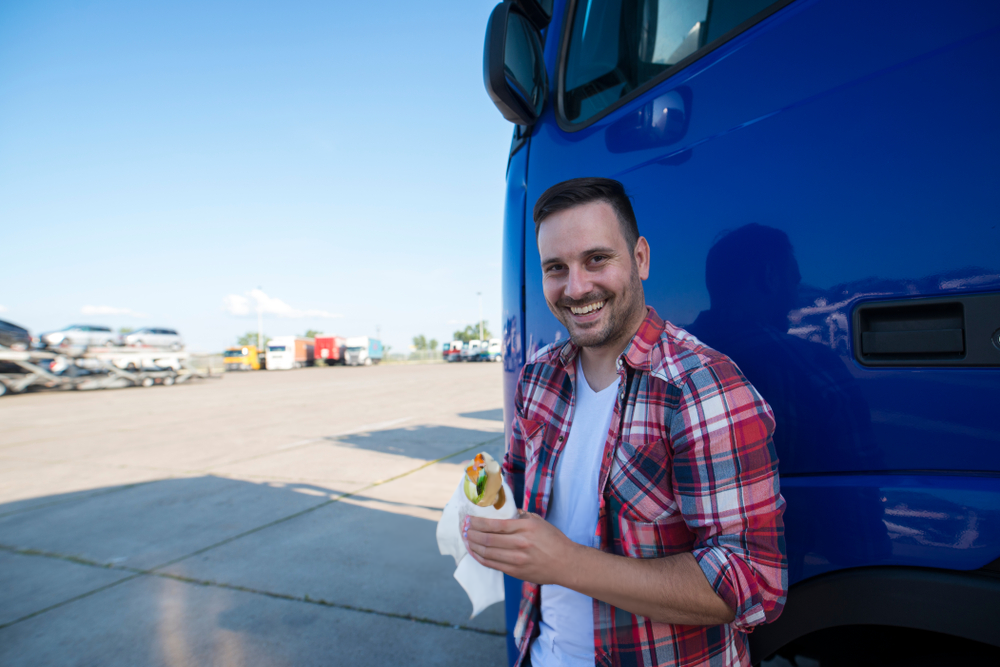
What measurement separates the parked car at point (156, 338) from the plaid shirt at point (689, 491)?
28.7m

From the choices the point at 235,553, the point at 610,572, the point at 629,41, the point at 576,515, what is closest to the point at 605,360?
the point at 576,515

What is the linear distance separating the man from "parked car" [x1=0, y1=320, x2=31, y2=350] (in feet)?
75.3

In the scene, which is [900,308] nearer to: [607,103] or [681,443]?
[681,443]

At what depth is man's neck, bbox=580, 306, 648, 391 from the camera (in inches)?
50.0

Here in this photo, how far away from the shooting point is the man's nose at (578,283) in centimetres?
120

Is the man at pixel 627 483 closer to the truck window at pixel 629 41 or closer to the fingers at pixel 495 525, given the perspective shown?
the fingers at pixel 495 525

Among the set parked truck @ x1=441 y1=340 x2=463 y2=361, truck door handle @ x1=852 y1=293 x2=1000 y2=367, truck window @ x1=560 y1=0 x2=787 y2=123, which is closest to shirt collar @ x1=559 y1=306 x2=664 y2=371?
truck door handle @ x1=852 y1=293 x2=1000 y2=367

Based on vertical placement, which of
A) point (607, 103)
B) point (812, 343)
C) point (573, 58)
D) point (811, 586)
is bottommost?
point (811, 586)

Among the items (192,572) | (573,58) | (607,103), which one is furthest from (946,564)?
(192,572)

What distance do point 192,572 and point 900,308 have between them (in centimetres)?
371

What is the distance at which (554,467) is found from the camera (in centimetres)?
128

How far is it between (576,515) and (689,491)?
13.7 inches

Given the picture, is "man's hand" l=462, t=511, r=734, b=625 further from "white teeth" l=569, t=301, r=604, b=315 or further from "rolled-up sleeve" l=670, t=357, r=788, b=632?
"white teeth" l=569, t=301, r=604, b=315

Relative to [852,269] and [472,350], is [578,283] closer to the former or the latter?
[852,269]
